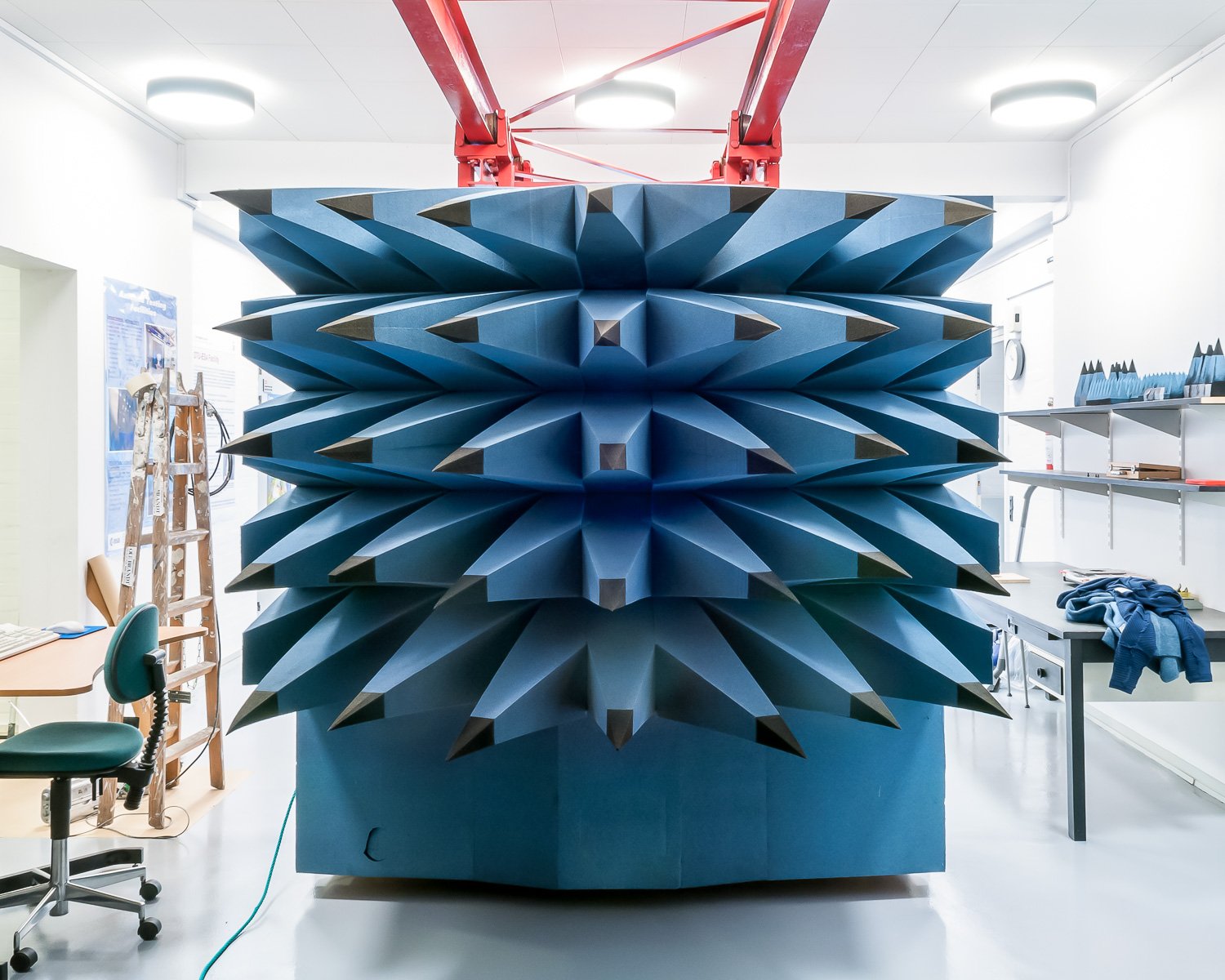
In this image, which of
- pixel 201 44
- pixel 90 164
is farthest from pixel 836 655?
pixel 90 164

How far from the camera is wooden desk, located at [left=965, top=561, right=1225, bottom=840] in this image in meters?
3.53

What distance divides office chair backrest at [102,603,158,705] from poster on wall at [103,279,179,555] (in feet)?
7.41

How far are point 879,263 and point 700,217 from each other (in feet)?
1.99

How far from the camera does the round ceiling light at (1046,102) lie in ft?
16.3

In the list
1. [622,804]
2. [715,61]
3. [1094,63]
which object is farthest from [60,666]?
[1094,63]

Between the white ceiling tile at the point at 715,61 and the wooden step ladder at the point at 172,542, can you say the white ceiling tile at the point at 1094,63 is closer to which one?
the white ceiling tile at the point at 715,61

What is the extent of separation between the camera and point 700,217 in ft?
6.82

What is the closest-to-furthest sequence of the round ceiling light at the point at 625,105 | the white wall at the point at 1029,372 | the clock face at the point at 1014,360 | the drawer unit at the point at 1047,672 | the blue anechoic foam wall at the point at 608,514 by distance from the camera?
the blue anechoic foam wall at the point at 608,514, the drawer unit at the point at 1047,672, the round ceiling light at the point at 625,105, the white wall at the point at 1029,372, the clock face at the point at 1014,360

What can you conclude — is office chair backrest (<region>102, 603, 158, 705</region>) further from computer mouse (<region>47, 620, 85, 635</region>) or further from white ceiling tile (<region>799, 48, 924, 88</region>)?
white ceiling tile (<region>799, 48, 924, 88</region>)

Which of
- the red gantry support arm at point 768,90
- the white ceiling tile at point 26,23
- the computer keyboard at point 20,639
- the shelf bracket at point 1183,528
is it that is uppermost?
the white ceiling tile at point 26,23

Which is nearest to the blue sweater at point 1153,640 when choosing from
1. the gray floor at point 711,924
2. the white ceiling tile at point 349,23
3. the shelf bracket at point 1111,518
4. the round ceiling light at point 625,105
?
the gray floor at point 711,924

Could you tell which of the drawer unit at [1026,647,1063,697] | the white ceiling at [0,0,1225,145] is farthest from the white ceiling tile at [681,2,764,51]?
the drawer unit at [1026,647,1063,697]

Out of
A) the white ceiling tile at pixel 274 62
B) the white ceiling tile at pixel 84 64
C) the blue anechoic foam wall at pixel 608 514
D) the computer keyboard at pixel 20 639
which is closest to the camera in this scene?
the blue anechoic foam wall at pixel 608 514

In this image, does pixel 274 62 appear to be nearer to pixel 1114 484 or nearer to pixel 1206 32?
pixel 1206 32
